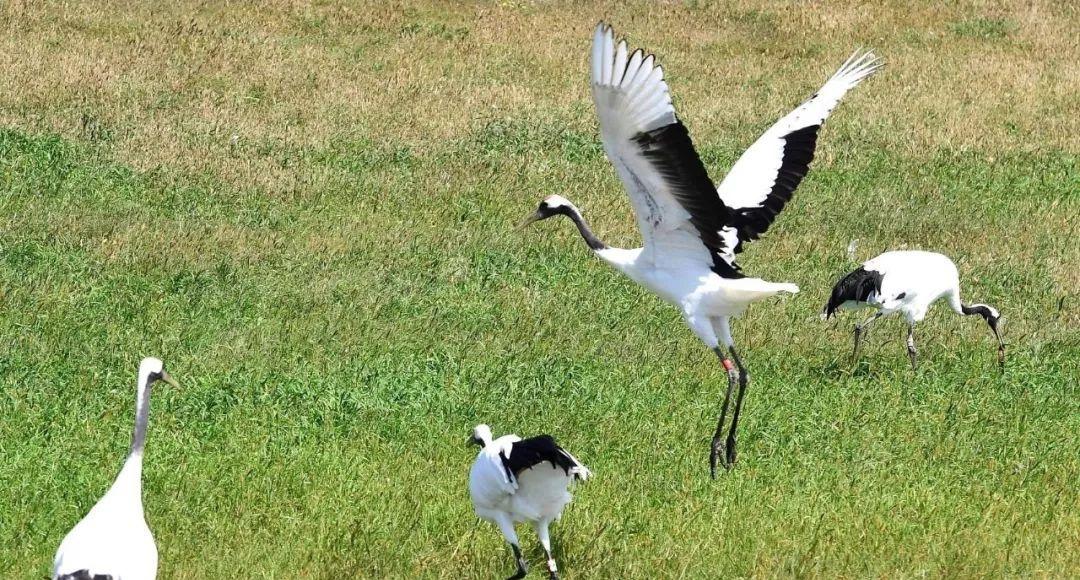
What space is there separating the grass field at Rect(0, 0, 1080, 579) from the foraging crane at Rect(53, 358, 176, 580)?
3.48ft

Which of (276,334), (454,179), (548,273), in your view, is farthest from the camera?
(454,179)

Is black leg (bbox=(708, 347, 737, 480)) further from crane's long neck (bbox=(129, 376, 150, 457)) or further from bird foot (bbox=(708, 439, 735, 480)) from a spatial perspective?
crane's long neck (bbox=(129, 376, 150, 457))

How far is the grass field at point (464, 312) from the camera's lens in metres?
7.32

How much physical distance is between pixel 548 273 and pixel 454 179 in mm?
3484

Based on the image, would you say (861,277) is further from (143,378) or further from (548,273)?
(143,378)

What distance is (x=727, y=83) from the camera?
21250 millimetres

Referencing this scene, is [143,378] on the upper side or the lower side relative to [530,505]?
upper

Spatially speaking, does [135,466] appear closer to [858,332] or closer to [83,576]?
[83,576]

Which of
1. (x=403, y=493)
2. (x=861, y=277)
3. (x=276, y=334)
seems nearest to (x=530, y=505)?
(x=403, y=493)

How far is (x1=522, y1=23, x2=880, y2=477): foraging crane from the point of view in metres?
6.97

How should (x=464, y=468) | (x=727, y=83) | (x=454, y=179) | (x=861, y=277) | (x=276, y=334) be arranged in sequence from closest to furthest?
(x=464, y=468) < (x=276, y=334) < (x=861, y=277) < (x=454, y=179) < (x=727, y=83)

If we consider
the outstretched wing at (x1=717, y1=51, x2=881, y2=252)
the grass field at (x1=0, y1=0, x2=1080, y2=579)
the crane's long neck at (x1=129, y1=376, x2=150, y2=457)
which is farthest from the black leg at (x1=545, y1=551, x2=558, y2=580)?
the outstretched wing at (x1=717, y1=51, x2=881, y2=252)

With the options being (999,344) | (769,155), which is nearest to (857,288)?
(999,344)

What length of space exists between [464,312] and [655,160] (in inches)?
170
